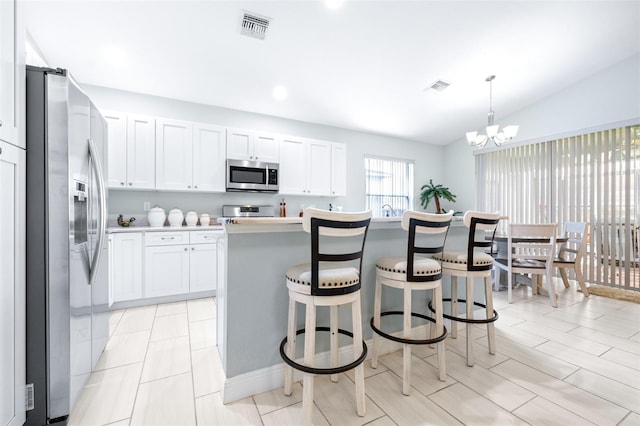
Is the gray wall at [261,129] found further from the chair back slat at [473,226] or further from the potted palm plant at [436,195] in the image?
the chair back slat at [473,226]

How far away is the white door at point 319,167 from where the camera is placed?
4.49 metres

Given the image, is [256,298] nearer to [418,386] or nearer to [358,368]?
[358,368]

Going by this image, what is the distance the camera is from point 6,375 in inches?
44.8

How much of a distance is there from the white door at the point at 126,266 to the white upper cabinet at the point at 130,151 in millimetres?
689

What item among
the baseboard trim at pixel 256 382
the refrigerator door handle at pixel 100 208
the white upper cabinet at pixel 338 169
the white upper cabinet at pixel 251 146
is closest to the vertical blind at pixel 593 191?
the white upper cabinet at pixel 338 169

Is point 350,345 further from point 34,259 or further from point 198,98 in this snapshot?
point 198,98

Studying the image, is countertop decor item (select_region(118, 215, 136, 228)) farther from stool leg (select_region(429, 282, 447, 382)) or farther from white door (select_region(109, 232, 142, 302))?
stool leg (select_region(429, 282, 447, 382))

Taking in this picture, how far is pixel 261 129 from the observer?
443cm

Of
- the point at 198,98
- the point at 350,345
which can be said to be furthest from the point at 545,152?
the point at 198,98

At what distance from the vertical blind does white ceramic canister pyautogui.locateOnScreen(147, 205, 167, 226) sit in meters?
5.61

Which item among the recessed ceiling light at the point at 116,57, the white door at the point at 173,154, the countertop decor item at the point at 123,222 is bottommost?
the countertop decor item at the point at 123,222

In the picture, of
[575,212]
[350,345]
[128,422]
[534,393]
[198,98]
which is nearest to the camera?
[128,422]

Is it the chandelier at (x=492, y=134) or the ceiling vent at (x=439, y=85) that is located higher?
the ceiling vent at (x=439, y=85)

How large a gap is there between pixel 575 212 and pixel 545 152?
1.14m
